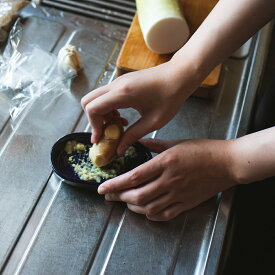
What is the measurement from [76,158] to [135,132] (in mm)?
144

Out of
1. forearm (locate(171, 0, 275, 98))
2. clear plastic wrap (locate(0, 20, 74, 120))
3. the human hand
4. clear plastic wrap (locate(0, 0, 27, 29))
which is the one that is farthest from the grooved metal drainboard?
the human hand

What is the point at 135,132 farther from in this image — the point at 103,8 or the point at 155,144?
the point at 103,8

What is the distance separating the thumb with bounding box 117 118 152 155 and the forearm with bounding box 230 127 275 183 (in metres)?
0.18

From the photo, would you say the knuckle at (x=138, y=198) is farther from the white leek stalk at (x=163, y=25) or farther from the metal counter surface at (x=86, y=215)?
the white leek stalk at (x=163, y=25)

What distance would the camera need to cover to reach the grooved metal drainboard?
47.9 inches

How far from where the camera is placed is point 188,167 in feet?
2.66

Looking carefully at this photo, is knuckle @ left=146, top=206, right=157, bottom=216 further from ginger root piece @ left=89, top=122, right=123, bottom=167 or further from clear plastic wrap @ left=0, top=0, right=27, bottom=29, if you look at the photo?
clear plastic wrap @ left=0, top=0, right=27, bottom=29

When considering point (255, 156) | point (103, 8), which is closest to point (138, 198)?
point (255, 156)

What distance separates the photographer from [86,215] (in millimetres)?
835

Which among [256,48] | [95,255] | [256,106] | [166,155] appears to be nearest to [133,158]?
[166,155]

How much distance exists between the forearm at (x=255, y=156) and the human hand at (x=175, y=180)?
2 cm

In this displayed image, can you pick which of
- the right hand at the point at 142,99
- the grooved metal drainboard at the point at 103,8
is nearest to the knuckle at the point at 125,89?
the right hand at the point at 142,99

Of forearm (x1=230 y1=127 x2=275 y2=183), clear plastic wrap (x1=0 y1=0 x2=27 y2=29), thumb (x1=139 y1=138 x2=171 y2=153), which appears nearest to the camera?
forearm (x1=230 y1=127 x2=275 y2=183)

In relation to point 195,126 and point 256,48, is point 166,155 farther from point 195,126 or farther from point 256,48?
point 256,48
